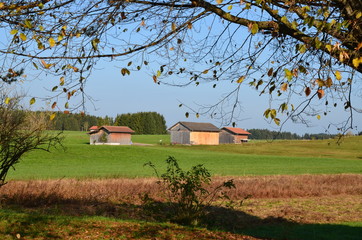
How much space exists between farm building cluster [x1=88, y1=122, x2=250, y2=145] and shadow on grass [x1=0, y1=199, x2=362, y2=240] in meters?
61.0

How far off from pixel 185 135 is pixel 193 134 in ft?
Answer: 5.87

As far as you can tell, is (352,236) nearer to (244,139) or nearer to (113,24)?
(113,24)

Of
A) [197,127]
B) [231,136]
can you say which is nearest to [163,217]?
[197,127]

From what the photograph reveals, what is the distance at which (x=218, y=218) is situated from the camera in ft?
55.3

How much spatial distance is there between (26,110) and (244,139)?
8490 cm

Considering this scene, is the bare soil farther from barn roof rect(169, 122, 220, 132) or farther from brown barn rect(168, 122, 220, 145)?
brown barn rect(168, 122, 220, 145)

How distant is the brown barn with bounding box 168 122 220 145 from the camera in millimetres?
87250

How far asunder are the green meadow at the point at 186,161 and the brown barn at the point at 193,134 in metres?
14.4

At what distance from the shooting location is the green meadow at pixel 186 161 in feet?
112

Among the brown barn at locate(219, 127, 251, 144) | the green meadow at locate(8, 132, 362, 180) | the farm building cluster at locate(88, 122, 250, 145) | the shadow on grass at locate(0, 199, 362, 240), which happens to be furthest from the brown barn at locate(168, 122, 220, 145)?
the shadow on grass at locate(0, 199, 362, 240)

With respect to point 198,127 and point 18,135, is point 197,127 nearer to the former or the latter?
point 198,127

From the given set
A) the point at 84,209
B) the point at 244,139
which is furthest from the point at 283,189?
the point at 244,139

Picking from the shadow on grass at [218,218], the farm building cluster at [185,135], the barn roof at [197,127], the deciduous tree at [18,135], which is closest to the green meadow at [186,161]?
the shadow on grass at [218,218]

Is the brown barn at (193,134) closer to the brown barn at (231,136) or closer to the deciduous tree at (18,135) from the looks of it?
the brown barn at (231,136)
